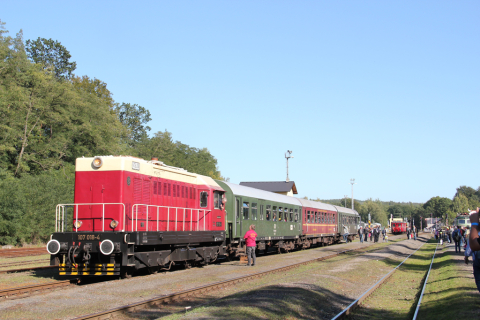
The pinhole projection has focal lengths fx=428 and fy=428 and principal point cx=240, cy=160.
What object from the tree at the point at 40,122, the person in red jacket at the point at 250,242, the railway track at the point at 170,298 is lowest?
the railway track at the point at 170,298

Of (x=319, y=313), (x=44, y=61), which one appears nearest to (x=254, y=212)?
(x=319, y=313)

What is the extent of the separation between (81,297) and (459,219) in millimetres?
25746

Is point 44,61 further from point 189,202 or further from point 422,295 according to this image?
point 422,295

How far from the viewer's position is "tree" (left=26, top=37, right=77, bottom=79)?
218 feet

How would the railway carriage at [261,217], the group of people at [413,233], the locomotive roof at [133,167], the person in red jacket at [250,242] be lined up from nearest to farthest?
the locomotive roof at [133,167] < the person in red jacket at [250,242] < the railway carriage at [261,217] < the group of people at [413,233]

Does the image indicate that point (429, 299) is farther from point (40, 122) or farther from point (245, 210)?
point (40, 122)

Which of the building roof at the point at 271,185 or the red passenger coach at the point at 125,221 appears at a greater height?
the building roof at the point at 271,185

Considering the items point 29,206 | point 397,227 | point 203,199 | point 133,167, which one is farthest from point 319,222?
point 397,227

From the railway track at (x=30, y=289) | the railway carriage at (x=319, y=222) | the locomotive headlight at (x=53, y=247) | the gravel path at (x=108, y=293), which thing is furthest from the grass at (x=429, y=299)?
the railway carriage at (x=319, y=222)

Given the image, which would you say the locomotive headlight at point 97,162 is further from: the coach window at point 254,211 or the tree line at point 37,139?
the tree line at point 37,139

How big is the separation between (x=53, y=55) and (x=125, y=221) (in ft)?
208

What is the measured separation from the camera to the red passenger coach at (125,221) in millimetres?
12852

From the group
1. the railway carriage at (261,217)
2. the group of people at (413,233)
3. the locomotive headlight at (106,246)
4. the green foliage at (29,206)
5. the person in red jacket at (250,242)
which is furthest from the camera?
the group of people at (413,233)

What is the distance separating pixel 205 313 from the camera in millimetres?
8453
